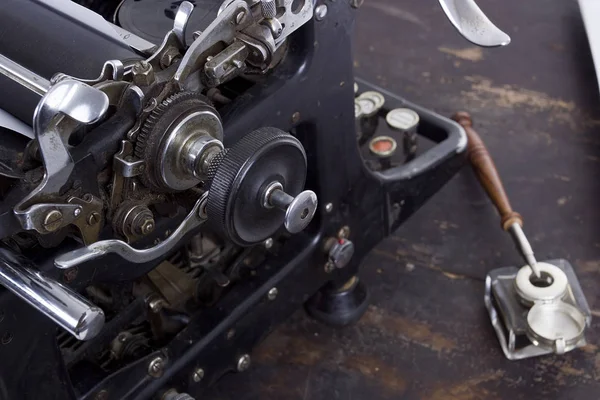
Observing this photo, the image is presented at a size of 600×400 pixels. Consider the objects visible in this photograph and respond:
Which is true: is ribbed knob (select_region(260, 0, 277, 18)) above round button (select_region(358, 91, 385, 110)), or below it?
above

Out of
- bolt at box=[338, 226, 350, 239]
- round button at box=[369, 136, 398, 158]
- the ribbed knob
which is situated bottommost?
round button at box=[369, 136, 398, 158]

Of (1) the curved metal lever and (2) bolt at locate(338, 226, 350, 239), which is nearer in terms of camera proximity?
(1) the curved metal lever

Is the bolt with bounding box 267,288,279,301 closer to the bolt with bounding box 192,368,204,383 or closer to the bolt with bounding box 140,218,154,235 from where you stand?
the bolt with bounding box 192,368,204,383

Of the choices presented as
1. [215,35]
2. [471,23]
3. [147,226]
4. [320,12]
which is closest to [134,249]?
[147,226]

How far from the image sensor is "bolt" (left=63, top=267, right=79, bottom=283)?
0.93 meters

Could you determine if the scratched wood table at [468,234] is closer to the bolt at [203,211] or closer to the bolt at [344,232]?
the bolt at [344,232]

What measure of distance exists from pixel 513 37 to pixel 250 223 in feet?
3.76

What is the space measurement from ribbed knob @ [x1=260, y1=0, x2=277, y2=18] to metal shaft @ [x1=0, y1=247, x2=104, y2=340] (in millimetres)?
375

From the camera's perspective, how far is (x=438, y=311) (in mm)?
1363

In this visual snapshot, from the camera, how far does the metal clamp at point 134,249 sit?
2.86ft

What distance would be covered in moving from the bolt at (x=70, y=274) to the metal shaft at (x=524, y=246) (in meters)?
0.69

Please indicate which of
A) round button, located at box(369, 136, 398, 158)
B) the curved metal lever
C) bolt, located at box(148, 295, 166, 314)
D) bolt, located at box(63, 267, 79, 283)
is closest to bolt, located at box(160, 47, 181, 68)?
the curved metal lever

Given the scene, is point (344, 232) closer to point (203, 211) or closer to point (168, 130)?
point (203, 211)

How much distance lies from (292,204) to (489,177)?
65cm
